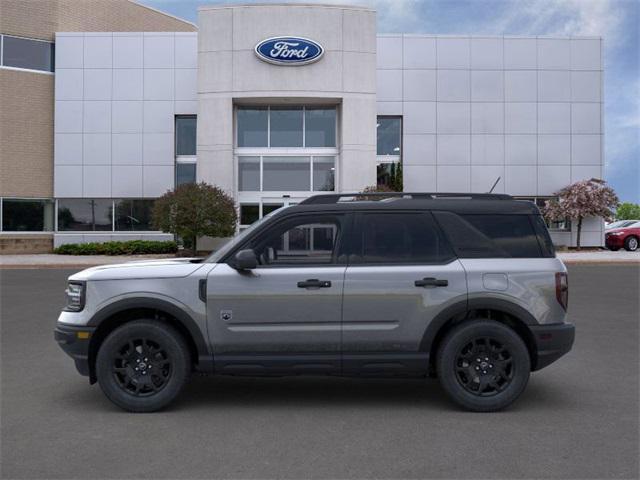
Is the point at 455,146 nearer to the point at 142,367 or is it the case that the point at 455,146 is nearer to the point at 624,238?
the point at 624,238

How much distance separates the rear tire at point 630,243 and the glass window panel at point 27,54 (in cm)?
3058

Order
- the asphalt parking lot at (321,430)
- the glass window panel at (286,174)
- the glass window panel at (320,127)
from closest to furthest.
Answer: the asphalt parking lot at (321,430) → the glass window panel at (286,174) → the glass window panel at (320,127)

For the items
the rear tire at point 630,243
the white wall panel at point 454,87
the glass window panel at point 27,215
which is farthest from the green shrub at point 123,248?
the rear tire at point 630,243

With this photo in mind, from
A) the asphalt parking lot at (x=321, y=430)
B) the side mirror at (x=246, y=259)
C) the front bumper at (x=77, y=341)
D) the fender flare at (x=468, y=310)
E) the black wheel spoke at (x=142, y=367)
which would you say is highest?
the side mirror at (x=246, y=259)

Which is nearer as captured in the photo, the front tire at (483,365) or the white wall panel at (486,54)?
the front tire at (483,365)

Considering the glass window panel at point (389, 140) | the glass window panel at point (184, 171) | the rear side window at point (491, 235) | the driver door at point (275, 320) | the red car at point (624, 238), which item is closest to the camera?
the driver door at point (275, 320)

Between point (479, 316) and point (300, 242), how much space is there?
1.72 metres

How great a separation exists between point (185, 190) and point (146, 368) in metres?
20.8

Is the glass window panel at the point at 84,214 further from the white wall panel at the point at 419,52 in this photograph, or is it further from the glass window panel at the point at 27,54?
the white wall panel at the point at 419,52

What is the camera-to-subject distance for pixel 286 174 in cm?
2909

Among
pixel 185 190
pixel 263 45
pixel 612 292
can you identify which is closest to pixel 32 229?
pixel 185 190

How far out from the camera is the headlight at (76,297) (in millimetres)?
5301

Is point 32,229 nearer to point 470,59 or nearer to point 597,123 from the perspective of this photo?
point 470,59

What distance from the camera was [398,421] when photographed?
5.02 meters
